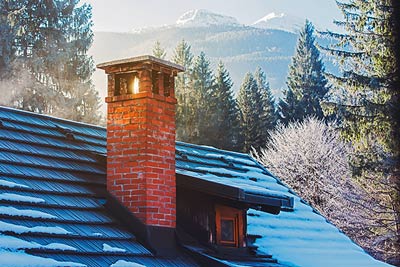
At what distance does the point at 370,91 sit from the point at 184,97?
20311 millimetres

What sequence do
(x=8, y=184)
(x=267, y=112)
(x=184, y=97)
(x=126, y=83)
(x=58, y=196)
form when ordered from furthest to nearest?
(x=267, y=112), (x=184, y=97), (x=126, y=83), (x=58, y=196), (x=8, y=184)

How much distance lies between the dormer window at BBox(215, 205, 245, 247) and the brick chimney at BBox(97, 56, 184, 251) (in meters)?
0.81

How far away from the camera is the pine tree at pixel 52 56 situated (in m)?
27.2

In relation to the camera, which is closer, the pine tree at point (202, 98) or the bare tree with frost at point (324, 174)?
the bare tree with frost at point (324, 174)

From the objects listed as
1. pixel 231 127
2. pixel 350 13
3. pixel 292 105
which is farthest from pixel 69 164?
pixel 292 105

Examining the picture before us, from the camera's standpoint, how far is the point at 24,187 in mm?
6324

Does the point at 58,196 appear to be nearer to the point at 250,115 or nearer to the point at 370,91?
the point at 370,91

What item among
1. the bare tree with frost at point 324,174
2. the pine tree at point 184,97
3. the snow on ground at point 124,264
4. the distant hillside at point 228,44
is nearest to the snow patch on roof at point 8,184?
the snow on ground at point 124,264

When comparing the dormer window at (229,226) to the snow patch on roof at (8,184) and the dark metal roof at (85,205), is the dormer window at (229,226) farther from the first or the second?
the snow patch on roof at (8,184)

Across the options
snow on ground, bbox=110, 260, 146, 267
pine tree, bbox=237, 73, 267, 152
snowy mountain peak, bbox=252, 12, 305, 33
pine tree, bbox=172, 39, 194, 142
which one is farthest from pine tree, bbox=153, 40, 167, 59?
snowy mountain peak, bbox=252, 12, 305, 33

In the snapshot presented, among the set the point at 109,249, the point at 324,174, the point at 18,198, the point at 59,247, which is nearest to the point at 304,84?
the point at 324,174

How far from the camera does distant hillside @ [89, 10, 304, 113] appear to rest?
10225 cm

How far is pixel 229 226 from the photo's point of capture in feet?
25.7

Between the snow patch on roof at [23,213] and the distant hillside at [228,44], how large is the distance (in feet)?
285
